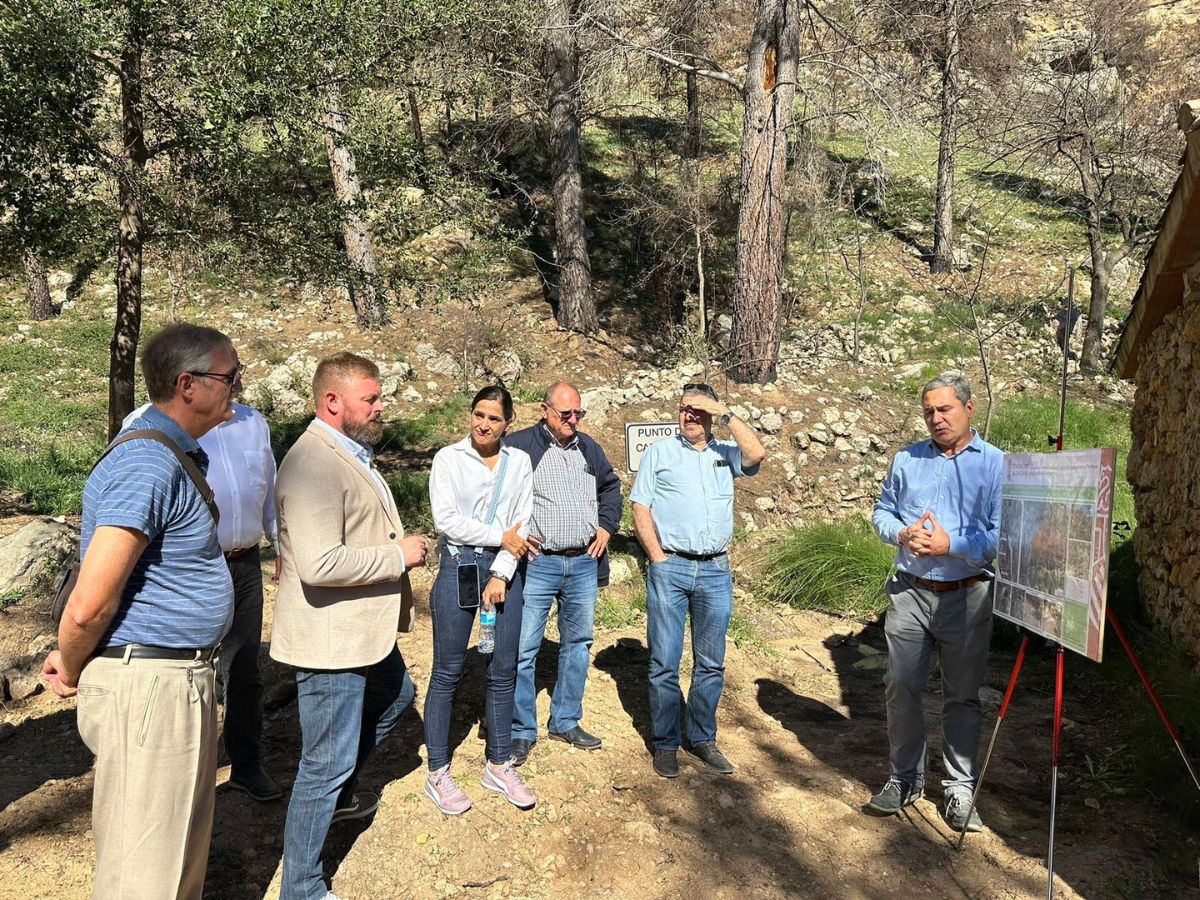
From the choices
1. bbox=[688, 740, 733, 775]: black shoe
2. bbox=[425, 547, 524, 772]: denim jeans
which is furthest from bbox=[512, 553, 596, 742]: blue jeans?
bbox=[688, 740, 733, 775]: black shoe

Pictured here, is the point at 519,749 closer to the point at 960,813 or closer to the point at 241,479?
the point at 241,479

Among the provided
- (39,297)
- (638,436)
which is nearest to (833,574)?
(638,436)

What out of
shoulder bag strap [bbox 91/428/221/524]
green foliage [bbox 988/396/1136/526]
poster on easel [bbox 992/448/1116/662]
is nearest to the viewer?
shoulder bag strap [bbox 91/428/221/524]

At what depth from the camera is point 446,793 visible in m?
3.78

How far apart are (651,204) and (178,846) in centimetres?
1312

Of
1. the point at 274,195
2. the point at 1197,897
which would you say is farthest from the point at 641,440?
the point at 274,195

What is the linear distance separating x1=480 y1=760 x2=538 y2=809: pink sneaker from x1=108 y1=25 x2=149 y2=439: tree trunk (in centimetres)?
503

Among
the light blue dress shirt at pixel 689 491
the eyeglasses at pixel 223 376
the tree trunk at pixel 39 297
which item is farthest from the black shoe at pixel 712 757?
the tree trunk at pixel 39 297

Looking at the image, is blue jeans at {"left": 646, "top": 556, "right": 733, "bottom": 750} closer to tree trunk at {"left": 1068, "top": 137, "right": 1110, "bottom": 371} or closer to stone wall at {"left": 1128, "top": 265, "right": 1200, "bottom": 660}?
stone wall at {"left": 1128, "top": 265, "right": 1200, "bottom": 660}

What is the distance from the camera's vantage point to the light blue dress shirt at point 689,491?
13.7 ft

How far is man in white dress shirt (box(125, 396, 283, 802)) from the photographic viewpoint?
11.6 ft

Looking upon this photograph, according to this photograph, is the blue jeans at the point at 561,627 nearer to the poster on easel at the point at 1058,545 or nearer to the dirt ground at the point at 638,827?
the dirt ground at the point at 638,827

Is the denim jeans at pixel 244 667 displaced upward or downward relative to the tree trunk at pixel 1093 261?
downward

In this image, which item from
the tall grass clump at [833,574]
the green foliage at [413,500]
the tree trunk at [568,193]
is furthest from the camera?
the tree trunk at [568,193]
